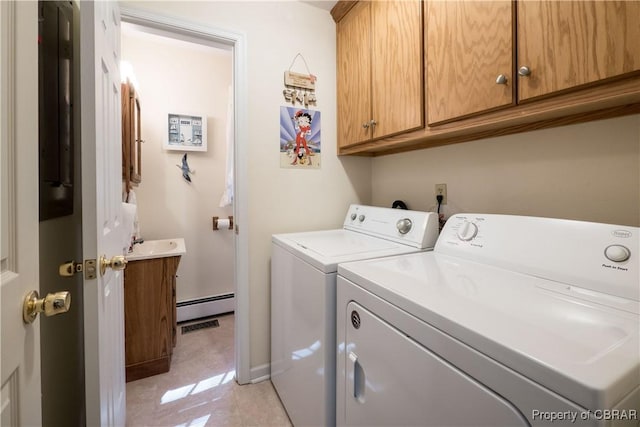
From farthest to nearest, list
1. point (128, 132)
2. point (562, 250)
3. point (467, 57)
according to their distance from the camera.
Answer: point (128, 132) → point (467, 57) → point (562, 250)

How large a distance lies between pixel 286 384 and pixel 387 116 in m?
1.56

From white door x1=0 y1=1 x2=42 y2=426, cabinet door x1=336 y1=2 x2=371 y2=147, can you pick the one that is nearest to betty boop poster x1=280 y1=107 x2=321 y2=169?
cabinet door x1=336 y1=2 x2=371 y2=147

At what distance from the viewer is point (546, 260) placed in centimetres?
84

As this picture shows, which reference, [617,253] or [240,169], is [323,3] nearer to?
[240,169]

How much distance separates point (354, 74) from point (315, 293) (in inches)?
55.3

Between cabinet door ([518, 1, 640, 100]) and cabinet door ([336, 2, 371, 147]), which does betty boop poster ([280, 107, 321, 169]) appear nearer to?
cabinet door ([336, 2, 371, 147])

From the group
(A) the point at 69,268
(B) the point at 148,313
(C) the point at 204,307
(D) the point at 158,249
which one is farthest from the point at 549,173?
(C) the point at 204,307

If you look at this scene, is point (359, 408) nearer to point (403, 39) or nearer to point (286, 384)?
point (286, 384)

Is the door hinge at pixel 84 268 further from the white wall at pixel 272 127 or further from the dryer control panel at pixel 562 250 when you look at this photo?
the dryer control panel at pixel 562 250

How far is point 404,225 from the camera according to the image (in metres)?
1.38

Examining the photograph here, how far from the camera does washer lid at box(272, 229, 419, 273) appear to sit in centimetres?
109

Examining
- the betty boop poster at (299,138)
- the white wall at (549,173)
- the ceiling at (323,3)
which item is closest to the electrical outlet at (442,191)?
the white wall at (549,173)

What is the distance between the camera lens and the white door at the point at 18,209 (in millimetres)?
470

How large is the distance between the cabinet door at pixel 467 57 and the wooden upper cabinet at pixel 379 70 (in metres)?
0.08
